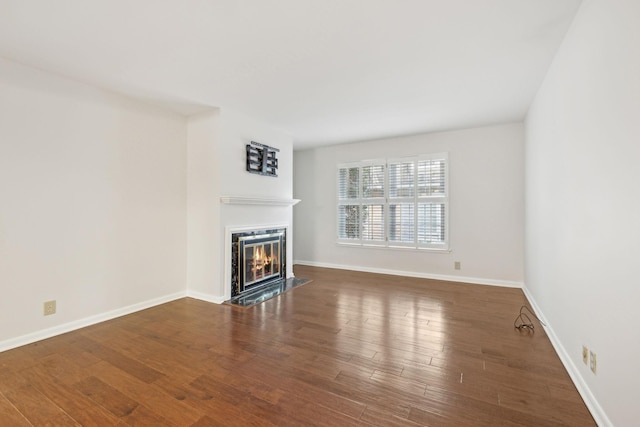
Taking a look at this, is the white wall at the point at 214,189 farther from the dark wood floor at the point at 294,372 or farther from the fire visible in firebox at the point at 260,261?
the dark wood floor at the point at 294,372

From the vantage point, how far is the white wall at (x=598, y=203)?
4.31 feet

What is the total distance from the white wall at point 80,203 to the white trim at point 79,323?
13 mm

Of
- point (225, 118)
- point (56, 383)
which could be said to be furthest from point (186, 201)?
point (56, 383)

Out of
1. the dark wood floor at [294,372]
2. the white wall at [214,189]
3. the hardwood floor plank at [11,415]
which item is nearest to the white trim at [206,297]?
the white wall at [214,189]

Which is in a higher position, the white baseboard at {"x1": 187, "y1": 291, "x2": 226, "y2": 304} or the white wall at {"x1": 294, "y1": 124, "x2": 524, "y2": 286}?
the white wall at {"x1": 294, "y1": 124, "x2": 524, "y2": 286}

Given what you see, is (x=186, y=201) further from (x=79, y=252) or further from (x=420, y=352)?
(x=420, y=352)

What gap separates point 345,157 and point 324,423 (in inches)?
186

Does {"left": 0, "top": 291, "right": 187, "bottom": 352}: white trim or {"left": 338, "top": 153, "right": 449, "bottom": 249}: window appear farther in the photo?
{"left": 338, "top": 153, "right": 449, "bottom": 249}: window

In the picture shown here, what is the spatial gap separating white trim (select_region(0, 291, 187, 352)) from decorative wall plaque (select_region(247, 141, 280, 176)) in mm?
1990

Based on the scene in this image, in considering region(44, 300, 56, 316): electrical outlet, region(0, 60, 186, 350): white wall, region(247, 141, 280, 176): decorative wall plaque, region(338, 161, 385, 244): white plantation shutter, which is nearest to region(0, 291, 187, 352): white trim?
region(0, 60, 186, 350): white wall

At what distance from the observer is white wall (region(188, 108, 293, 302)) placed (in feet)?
12.2

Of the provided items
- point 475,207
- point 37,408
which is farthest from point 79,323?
point 475,207

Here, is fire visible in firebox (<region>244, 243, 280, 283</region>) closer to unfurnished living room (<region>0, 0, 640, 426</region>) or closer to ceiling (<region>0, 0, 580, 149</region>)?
unfurnished living room (<region>0, 0, 640, 426</region>)

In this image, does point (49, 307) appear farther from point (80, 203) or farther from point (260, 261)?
point (260, 261)
